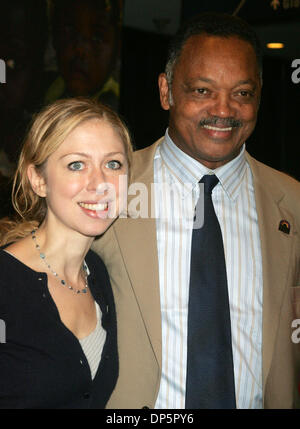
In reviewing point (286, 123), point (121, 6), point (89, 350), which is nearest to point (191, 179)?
point (89, 350)

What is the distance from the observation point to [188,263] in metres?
2.02

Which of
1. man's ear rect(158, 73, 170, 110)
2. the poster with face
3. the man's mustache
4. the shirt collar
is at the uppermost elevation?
the poster with face

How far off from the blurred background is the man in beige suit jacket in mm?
611

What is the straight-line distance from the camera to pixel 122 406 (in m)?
1.89

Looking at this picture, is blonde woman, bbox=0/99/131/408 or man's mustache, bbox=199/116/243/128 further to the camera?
man's mustache, bbox=199/116/243/128

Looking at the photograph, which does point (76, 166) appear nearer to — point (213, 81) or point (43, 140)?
point (43, 140)

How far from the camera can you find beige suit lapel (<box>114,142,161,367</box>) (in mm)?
1897

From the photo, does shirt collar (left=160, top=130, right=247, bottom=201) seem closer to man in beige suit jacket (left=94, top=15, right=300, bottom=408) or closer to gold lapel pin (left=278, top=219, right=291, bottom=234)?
man in beige suit jacket (left=94, top=15, right=300, bottom=408)

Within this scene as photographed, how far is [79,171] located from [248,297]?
0.78 m

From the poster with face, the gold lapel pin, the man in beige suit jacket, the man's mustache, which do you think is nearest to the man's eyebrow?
the man in beige suit jacket

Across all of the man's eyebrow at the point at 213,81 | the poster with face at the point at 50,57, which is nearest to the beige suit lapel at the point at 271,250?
the man's eyebrow at the point at 213,81

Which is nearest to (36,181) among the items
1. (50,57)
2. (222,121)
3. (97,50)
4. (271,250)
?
(222,121)

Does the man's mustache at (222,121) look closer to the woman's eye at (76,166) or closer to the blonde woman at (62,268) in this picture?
the blonde woman at (62,268)

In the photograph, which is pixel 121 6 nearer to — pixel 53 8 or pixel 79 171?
pixel 53 8
